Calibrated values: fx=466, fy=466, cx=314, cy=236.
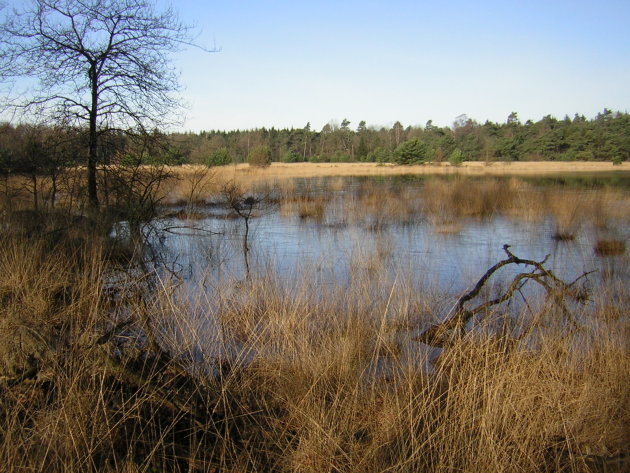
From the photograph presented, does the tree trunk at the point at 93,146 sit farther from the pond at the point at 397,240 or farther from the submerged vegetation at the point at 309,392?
the submerged vegetation at the point at 309,392

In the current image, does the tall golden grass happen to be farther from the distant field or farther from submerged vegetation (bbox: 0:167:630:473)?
the distant field

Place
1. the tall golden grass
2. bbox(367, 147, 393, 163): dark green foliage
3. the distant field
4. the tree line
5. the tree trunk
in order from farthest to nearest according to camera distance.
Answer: bbox(367, 147, 393, 163): dark green foliage → the tree line → the distant field → the tree trunk → the tall golden grass

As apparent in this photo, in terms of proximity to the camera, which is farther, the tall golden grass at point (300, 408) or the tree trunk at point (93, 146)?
the tree trunk at point (93, 146)

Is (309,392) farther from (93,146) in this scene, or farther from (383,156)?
(383,156)

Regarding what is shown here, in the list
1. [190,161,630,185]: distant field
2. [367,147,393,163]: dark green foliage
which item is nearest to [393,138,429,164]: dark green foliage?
[367,147,393,163]: dark green foliage

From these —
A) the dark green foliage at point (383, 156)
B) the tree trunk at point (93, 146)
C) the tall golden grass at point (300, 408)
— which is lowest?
the tall golden grass at point (300, 408)

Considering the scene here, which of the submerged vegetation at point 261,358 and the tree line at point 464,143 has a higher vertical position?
the tree line at point 464,143

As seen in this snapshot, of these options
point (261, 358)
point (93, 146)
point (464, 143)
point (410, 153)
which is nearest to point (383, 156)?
point (410, 153)

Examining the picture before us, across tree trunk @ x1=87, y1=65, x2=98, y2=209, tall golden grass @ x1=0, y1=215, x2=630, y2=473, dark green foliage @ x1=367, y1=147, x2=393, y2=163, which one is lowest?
tall golden grass @ x1=0, y1=215, x2=630, y2=473

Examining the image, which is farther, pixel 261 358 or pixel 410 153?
pixel 410 153

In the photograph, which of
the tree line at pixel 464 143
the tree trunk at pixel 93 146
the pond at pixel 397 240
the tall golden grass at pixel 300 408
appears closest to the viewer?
the tall golden grass at pixel 300 408

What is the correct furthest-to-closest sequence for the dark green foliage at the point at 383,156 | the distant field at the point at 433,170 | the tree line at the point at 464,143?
1. the dark green foliage at the point at 383,156
2. the tree line at the point at 464,143
3. the distant field at the point at 433,170

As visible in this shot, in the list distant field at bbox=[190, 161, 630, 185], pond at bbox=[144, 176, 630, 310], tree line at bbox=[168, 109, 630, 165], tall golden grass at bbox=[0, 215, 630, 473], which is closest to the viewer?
tall golden grass at bbox=[0, 215, 630, 473]

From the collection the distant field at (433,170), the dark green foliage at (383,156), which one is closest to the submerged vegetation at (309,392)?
the distant field at (433,170)
